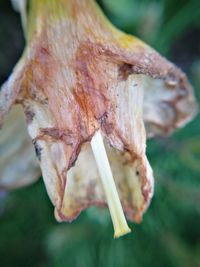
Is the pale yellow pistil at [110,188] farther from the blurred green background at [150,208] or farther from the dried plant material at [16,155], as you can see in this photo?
the blurred green background at [150,208]

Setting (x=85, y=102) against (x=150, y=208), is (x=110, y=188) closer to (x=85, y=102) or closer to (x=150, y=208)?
(x=85, y=102)

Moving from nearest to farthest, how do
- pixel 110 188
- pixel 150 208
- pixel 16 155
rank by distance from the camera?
1. pixel 110 188
2. pixel 16 155
3. pixel 150 208

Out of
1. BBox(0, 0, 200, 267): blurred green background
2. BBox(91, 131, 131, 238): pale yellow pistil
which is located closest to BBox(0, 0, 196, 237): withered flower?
BBox(91, 131, 131, 238): pale yellow pistil

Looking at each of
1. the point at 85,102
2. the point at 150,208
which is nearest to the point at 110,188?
the point at 85,102

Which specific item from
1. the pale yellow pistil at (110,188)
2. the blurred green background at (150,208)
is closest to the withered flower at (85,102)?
the pale yellow pistil at (110,188)

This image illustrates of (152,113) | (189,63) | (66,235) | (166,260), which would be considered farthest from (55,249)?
(189,63)

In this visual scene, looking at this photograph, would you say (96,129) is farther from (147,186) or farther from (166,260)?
(166,260)

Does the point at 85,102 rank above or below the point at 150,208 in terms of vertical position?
above
